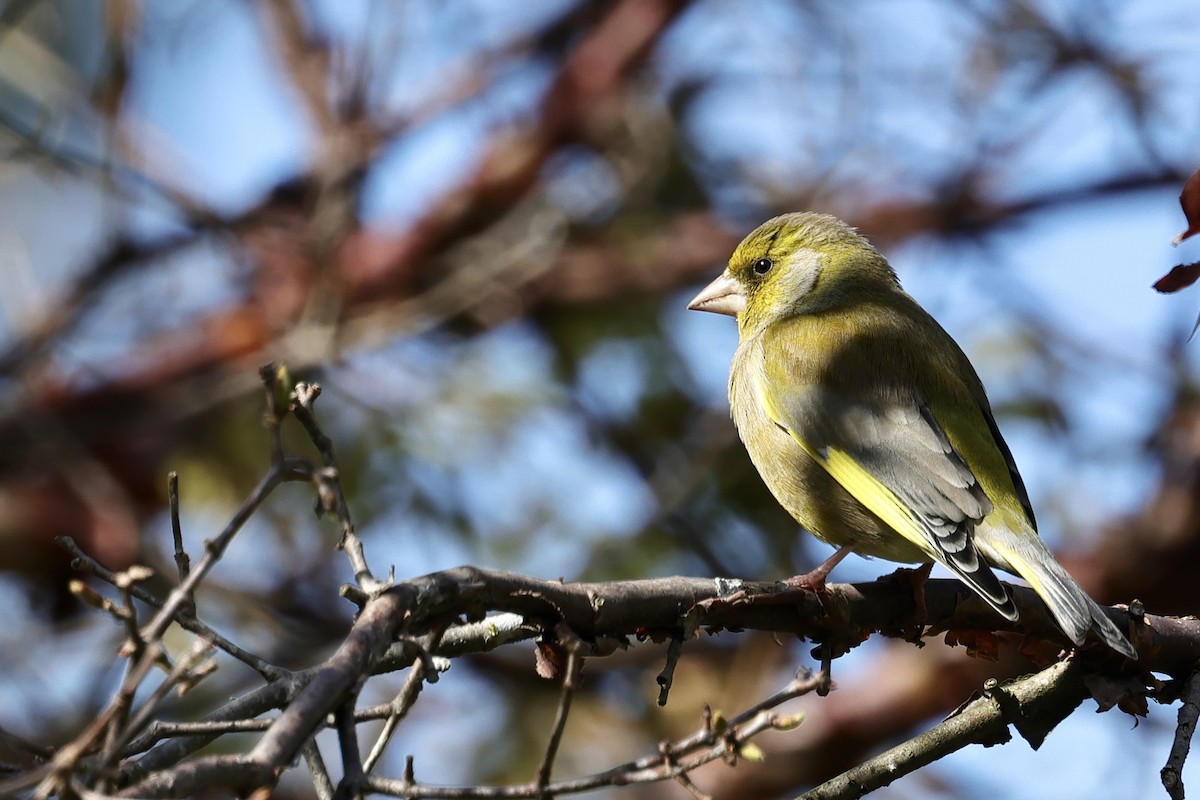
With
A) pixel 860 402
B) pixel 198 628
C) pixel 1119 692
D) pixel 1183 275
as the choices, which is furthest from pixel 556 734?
pixel 860 402

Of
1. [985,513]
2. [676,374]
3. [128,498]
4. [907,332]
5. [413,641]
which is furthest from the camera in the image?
[676,374]

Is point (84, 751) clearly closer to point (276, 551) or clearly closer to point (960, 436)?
point (960, 436)

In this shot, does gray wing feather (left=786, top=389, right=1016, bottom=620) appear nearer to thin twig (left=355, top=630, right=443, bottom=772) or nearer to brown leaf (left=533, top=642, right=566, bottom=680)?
brown leaf (left=533, top=642, right=566, bottom=680)

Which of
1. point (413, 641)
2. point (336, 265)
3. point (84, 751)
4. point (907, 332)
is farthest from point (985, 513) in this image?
point (336, 265)

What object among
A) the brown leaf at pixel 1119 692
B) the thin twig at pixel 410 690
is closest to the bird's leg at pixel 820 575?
the brown leaf at pixel 1119 692

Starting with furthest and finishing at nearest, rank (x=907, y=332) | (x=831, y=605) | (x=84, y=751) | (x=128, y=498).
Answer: (x=128, y=498) < (x=907, y=332) < (x=831, y=605) < (x=84, y=751)

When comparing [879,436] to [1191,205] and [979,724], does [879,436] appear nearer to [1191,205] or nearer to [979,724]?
[979,724]

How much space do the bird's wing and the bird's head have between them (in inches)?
33.1

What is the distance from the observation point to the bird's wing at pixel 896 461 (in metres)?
3.71

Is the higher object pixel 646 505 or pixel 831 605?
pixel 646 505

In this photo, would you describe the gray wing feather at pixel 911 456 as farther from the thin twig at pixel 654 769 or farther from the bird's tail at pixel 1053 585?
the thin twig at pixel 654 769

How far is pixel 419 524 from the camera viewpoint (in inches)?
280

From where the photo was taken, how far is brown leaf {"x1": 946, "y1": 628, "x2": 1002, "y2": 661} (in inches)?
120

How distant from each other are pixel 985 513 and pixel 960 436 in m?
0.45
